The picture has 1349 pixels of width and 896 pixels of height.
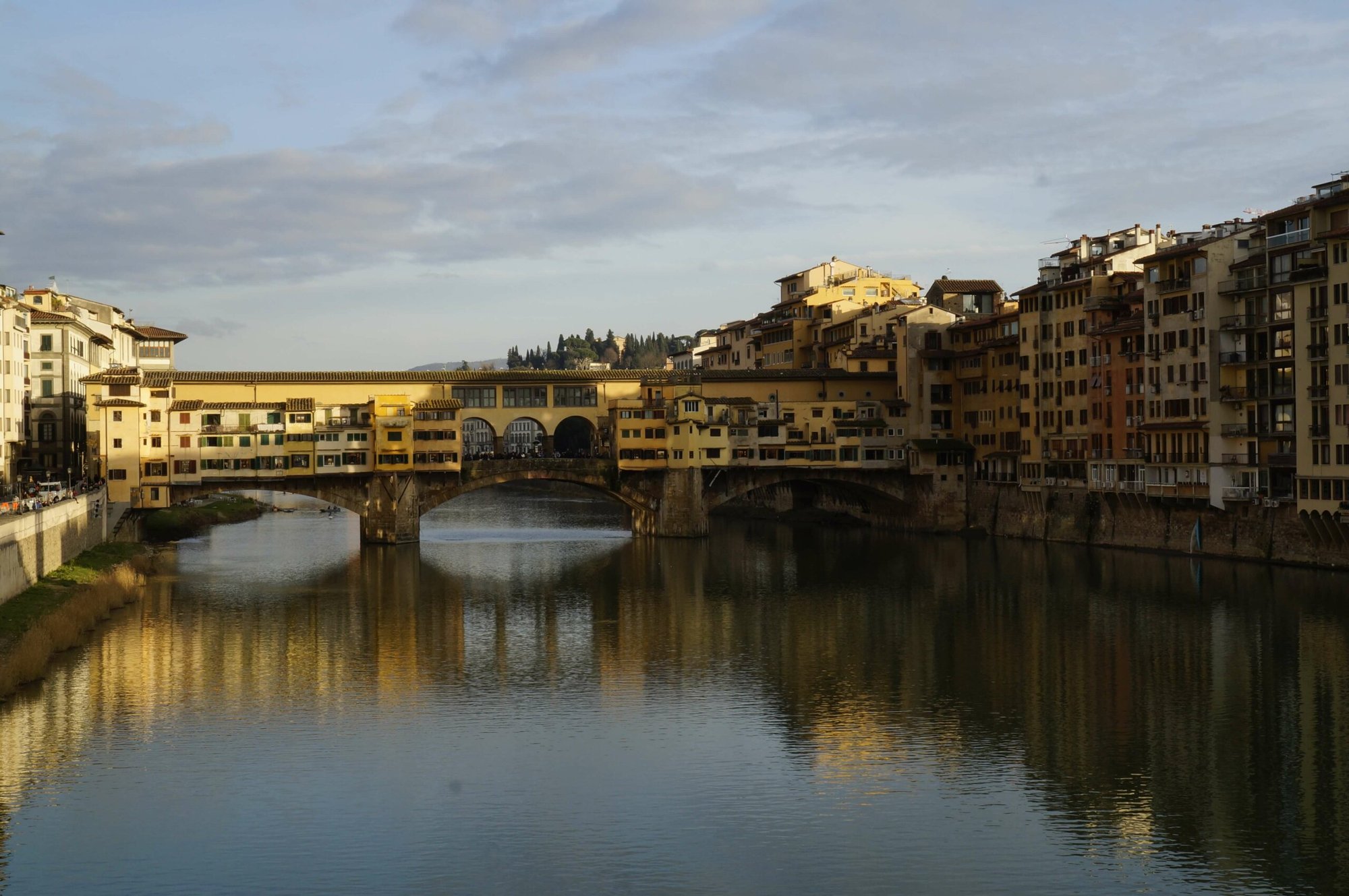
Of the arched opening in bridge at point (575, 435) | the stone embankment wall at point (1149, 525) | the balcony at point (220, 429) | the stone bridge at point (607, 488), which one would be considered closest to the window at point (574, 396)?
the stone bridge at point (607, 488)

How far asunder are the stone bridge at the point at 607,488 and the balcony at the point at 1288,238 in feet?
101

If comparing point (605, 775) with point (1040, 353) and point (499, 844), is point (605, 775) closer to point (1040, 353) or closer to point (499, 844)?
point (499, 844)

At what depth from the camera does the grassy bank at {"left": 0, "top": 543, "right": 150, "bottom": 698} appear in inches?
1644

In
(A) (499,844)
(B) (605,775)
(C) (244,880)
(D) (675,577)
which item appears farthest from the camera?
(D) (675,577)

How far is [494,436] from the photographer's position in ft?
298

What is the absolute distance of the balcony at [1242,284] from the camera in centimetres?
6569

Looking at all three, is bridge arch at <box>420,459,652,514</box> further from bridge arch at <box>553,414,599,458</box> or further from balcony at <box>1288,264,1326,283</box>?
balcony at <box>1288,264,1326,283</box>

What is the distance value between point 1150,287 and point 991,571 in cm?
1633

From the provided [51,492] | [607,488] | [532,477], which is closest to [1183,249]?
[607,488]

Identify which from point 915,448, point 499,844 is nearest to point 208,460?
point 915,448

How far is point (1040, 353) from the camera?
84.5m

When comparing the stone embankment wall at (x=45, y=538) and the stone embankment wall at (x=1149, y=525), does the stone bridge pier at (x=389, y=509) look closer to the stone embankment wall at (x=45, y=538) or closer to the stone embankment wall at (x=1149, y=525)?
the stone embankment wall at (x=45, y=538)

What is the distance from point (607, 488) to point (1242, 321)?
125ft

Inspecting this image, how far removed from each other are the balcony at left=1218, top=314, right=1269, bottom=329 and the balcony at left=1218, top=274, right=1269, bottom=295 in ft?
3.69
